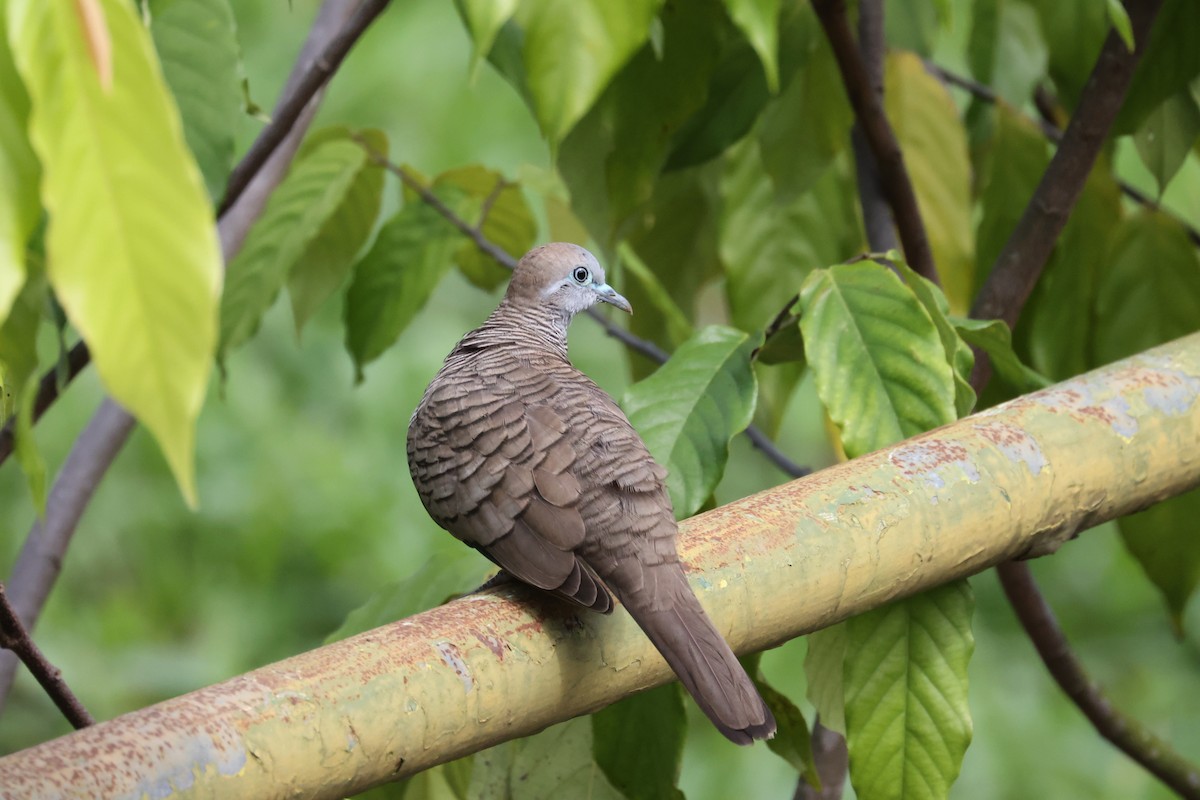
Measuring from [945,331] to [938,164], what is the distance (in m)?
0.80

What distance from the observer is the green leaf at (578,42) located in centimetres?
95

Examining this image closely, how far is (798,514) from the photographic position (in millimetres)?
1178

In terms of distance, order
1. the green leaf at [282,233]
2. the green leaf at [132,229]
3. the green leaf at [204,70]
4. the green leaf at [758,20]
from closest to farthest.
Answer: the green leaf at [132,229], the green leaf at [758,20], the green leaf at [204,70], the green leaf at [282,233]

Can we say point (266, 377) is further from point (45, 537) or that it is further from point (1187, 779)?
point (1187, 779)

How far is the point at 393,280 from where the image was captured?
1825 mm

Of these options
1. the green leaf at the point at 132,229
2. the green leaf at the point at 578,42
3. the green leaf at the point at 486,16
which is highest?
the green leaf at the point at 132,229

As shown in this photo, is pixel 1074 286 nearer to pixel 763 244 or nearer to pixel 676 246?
pixel 763 244

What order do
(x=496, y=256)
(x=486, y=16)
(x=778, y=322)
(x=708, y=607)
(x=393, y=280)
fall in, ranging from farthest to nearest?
(x=496, y=256) < (x=393, y=280) < (x=778, y=322) < (x=708, y=607) < (x=486, y=16)

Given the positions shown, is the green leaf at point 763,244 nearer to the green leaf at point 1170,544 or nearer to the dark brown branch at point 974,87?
the dark brown branch at point 974,87

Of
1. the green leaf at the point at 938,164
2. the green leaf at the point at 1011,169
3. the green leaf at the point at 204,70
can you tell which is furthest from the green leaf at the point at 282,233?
the green leaf at the point at 1011,169

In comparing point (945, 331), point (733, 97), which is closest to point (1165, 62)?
point (733, 97)

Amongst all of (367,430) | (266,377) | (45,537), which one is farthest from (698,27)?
(266,377)

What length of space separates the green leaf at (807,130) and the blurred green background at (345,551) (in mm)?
1911

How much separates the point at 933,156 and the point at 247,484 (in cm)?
255
